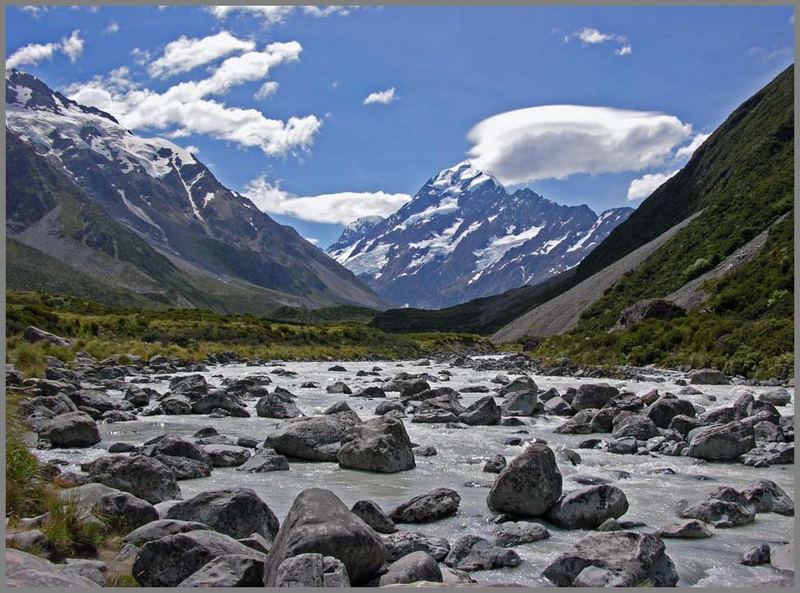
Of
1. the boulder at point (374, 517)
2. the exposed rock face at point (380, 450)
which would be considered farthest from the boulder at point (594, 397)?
the boulder at point (374, 517)

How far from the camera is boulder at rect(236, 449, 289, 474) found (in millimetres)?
16406

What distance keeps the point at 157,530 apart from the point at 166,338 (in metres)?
60.8

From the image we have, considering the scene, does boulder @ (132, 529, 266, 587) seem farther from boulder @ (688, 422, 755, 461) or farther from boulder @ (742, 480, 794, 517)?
boulder @ (688, 422, 755, 461)

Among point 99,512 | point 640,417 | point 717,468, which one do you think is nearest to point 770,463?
point 717,468

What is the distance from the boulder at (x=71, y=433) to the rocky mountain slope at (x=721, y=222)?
3954 cm

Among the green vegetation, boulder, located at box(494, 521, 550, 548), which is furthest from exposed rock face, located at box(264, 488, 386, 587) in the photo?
the green vegetation

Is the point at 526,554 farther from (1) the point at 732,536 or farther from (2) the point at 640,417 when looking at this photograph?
(2) the point at 640,417

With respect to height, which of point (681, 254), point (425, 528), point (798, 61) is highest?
point (681, 254)

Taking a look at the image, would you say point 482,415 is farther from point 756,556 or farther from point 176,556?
point 176,556

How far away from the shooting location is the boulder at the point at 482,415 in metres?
24.8

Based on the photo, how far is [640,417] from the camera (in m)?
21.5

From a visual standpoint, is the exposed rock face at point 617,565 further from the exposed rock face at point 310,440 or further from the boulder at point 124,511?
the exposed rock face at point 310,440

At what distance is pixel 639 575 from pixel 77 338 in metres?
55.2

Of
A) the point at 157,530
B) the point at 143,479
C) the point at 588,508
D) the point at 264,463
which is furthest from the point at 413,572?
the point at 264,463
